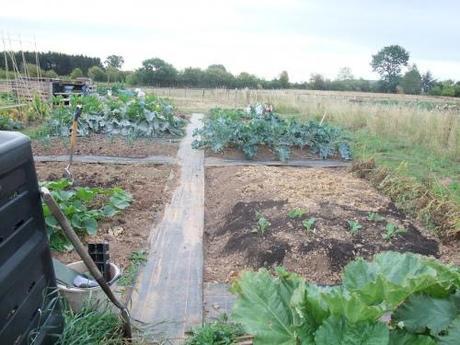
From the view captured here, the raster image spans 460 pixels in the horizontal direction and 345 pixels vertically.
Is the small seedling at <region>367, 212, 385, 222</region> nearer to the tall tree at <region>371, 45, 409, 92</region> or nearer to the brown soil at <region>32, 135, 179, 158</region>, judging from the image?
the brown soil at <region>32, 135, 179, 158</region>

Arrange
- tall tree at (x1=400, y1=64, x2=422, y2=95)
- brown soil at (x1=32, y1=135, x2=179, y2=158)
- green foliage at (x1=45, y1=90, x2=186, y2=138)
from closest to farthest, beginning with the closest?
brown soil at (x1=32, y1=135, x2=179, y2=158), green foliage at (x1=45, y1=90, x2=186, y2=138), tall tree at (x1=400, y1=64, x2=422, y2=95)

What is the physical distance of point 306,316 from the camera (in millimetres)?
1715

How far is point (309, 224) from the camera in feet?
15.7

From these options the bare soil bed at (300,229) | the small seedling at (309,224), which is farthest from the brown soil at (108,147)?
the small seedling at (309,224)

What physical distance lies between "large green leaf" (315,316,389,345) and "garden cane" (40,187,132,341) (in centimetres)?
139

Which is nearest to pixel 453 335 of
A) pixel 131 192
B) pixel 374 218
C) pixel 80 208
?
pixel 374 218

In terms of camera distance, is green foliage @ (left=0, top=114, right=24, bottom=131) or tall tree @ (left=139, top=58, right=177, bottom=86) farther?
tall tree @ (left=139, top=58, right=177, bottom=86)

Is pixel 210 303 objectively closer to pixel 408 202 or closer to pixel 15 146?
pixel 15 146

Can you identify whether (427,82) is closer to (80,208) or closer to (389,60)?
(389,60)

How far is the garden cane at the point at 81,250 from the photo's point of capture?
2275 mm

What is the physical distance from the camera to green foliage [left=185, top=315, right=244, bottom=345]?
302 centimetres

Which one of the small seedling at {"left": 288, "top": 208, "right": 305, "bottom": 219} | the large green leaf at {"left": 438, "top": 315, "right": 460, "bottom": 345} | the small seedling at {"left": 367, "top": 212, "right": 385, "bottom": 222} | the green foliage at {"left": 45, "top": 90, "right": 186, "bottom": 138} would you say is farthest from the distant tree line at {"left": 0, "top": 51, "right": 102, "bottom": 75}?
the large green leaf at {"left": 438, "top": 315, "right": 460, "bottom": 345}

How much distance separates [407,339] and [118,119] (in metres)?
11.3

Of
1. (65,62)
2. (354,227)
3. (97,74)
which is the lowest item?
(97,74)
